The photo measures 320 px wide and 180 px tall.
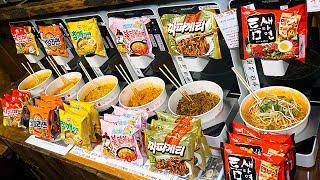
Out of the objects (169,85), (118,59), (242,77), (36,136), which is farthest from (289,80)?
(36,136)

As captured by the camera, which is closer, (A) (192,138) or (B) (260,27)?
(B) (260,27)

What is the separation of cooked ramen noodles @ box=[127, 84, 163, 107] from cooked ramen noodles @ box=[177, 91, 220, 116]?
0.69 ft

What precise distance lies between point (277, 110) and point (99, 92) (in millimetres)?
1243

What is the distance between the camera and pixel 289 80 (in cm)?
164

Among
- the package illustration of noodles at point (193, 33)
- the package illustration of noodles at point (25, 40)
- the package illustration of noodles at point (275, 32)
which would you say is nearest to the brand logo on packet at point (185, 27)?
the package illustration of noodles at point (193, 33)

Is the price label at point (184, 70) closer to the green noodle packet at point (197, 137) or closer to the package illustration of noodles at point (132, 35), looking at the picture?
the package illustration of noodles at point (132, 35)

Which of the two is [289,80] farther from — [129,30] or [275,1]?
[129,30]

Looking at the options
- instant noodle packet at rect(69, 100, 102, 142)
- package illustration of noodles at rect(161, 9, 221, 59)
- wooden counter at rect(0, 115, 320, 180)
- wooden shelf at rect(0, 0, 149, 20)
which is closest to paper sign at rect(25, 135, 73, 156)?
wooden counter at rect(0, 115, 320, 180)

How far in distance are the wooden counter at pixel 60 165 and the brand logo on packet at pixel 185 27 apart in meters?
0.80

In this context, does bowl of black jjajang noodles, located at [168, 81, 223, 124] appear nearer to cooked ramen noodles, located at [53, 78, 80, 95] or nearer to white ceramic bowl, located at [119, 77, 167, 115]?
white ceramic bowl, located at [119, 77, 167, 115]

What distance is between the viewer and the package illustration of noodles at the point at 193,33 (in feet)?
5.07

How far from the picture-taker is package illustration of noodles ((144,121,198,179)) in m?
1.52

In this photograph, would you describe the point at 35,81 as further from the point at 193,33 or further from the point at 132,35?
the point at 193,33

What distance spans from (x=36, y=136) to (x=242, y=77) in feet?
5.10
